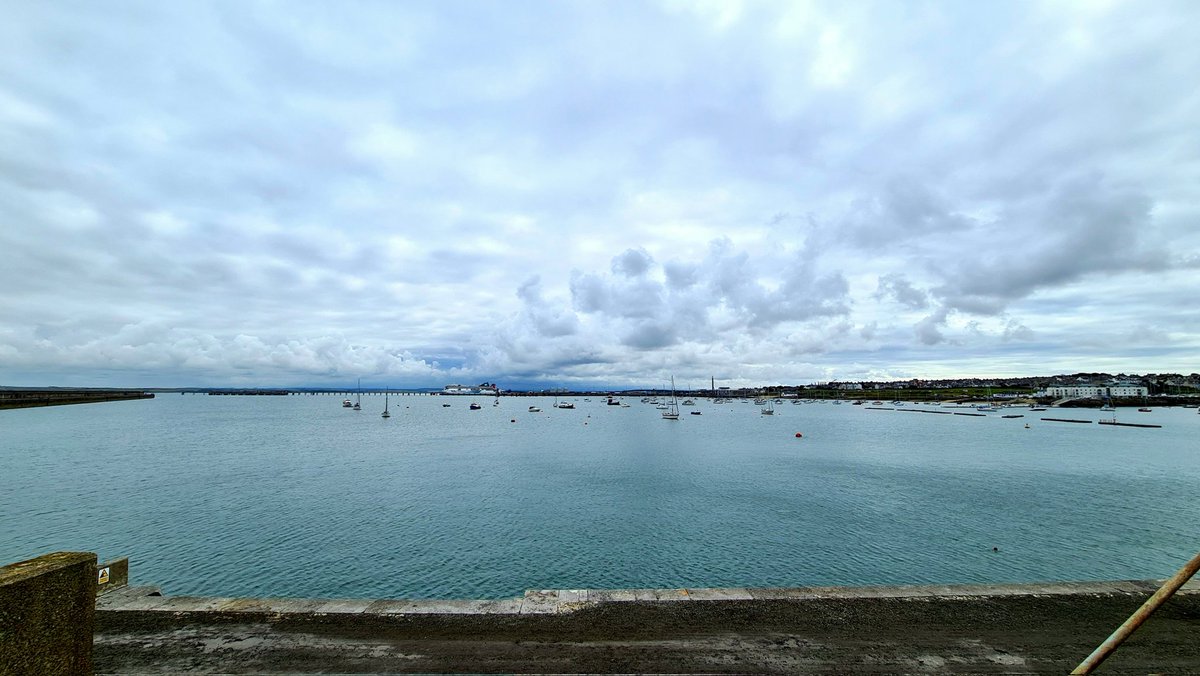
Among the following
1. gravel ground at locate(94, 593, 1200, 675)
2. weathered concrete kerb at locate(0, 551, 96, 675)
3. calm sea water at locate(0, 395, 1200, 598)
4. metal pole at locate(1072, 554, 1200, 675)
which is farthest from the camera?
calm sea water at locate(0, 395, 1200, 598)

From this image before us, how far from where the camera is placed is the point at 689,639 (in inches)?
353

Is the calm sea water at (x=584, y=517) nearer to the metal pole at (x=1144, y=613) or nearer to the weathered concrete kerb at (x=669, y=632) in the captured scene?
the weathered concrete kerb at (x=669, y=632)

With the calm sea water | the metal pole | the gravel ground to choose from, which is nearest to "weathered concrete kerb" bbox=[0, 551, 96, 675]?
the gravel ground

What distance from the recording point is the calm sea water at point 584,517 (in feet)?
71.1

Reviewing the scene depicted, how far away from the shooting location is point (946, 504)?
35.4 meters

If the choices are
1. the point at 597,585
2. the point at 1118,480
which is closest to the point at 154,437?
the point at 597,585

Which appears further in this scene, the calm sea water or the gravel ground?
the calm sea water

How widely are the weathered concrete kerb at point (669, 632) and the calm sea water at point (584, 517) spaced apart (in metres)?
10.0

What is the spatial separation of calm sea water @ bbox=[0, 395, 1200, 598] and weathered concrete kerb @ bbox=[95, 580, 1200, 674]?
10043 mm

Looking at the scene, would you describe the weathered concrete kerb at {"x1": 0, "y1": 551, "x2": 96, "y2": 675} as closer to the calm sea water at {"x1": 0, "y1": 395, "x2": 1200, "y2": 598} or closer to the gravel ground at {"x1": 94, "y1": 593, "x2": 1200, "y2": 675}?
the gravel ground at {"x1": 94, "y1": 593, "x2": 1200, "y2": 675}

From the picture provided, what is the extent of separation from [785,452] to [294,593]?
5798 cm

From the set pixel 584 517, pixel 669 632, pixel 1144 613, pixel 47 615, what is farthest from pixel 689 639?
pixel 584 517

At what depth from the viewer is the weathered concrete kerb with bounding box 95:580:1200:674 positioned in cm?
812

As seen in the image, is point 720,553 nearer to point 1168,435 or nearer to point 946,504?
point 946,504
